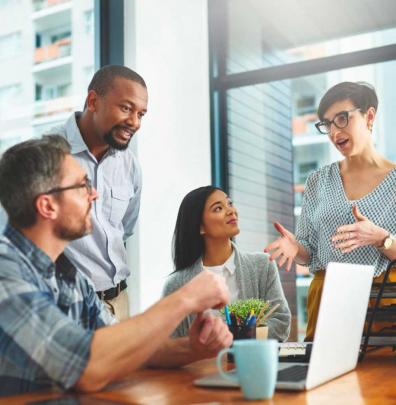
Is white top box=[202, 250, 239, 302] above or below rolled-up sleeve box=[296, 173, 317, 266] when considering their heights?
below

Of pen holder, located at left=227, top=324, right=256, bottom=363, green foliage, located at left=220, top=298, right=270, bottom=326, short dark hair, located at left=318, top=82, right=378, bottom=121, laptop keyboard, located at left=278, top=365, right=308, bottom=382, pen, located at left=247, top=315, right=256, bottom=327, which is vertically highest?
short dark hair, located at left=318, top=82, right=378, bottom=121

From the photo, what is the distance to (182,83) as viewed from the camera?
4031mm

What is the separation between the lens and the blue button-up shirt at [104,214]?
8.24 ft

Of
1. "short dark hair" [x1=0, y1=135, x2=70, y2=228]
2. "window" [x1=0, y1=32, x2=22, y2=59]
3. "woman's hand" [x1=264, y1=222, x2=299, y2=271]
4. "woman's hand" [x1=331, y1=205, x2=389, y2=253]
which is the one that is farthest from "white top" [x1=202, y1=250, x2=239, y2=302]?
"window" [x1=0, y1=32, x2=22, y2=59]

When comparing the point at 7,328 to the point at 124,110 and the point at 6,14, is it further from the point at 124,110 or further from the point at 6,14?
the point at 6,14

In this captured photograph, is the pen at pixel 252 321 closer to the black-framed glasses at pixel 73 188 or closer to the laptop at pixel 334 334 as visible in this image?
the laptop at pixel 334 334

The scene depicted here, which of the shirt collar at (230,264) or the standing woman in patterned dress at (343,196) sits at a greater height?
the standing woman in patterned dress at (343,196)

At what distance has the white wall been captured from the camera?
3.69 meters

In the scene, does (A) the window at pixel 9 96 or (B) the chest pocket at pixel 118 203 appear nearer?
(B) the chest pocket at pixel 118 203

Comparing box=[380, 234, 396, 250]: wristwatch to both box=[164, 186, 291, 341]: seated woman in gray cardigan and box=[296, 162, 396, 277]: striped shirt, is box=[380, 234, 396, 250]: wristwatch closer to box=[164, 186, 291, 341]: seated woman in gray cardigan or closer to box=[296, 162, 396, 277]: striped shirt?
box=[296, 162, 396, 277]: striped shirt

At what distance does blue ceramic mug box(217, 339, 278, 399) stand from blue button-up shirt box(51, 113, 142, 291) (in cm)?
143

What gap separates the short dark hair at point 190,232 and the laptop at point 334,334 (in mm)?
1340

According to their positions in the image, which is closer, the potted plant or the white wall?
the potted plant

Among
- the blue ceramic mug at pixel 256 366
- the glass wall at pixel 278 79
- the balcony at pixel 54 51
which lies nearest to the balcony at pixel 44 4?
the balcony at pixel 54 51
